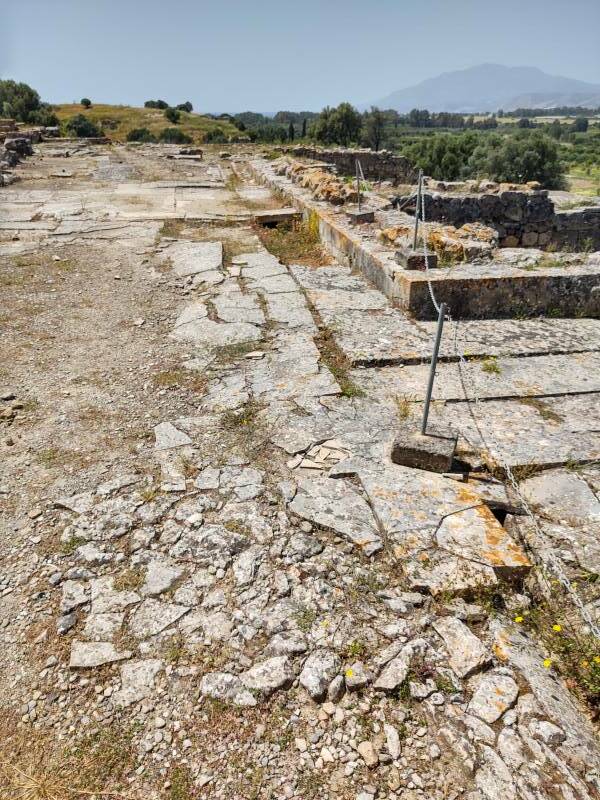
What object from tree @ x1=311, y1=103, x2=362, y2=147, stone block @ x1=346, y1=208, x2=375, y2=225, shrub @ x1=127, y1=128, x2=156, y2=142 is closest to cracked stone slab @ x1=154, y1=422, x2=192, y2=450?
stone block @ x1=346, y1=208, x2=375, y2=225

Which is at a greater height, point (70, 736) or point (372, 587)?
point (372, 587)

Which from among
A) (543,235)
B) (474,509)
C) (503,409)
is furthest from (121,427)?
(543,235)

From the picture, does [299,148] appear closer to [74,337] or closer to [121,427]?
[74,337]

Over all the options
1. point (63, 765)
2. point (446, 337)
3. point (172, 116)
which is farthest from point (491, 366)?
point (172, 116)

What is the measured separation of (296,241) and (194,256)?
1836 millimetres

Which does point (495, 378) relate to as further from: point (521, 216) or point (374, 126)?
point (374, 126)

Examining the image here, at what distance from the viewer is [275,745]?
1.84 m

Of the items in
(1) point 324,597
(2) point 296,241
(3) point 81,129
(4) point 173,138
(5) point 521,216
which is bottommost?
(1) point 324,597

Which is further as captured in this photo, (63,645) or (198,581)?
(198,581)

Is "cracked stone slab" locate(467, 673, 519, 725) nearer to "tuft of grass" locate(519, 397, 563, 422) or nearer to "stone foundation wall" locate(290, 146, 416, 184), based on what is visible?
"tuft of grass" locate(519, 397, 563, 422)

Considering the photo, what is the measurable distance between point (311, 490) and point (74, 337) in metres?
3.22

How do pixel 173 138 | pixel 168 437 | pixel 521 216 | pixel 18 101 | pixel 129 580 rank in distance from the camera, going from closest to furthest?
pixel 129 580 < pixel 168 437 < pixel 521 216 < pixel 173 138 < pixel 18 101

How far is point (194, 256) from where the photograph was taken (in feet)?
23.3

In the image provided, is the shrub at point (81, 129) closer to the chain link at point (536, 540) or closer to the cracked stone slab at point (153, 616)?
the chain link at point (536, 540)
